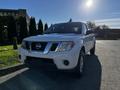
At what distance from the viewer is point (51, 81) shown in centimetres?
621

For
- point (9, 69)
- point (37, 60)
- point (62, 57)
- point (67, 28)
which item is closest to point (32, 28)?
point (67, 28)

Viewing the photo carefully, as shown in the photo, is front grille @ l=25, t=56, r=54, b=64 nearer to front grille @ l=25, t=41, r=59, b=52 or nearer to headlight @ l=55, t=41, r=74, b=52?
front grille @ l=25, t=41, r=59, b=52

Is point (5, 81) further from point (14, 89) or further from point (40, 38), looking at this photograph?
point (40, 38)

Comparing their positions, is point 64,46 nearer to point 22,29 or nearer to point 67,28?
point 67,28

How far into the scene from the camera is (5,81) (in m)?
6.21

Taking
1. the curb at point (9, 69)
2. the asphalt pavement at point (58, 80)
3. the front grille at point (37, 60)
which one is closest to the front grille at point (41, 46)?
the front grille at point (37, 60)

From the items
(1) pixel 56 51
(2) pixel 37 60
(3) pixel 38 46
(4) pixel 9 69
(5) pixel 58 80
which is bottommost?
(5) pixel 58 80

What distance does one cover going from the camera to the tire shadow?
18.4ft

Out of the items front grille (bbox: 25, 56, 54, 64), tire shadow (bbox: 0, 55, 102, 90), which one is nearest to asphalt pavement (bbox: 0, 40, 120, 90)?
tire shadow (bbox: 0, 55, 102, 90)

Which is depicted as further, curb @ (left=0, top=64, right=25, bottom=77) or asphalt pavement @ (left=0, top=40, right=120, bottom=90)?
curb @ (left=0, top=64, right=25, bottom=77)

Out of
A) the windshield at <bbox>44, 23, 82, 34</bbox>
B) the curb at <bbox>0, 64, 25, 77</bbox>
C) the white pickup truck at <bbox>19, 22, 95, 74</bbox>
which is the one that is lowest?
the curb at <bbox>0, 64, 25, 77</bbox>

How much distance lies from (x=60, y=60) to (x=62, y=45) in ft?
1.37

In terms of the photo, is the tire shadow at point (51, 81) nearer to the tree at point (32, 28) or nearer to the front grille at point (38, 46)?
the front grille at point (38, 46)

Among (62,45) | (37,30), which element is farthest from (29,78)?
(37,30)
